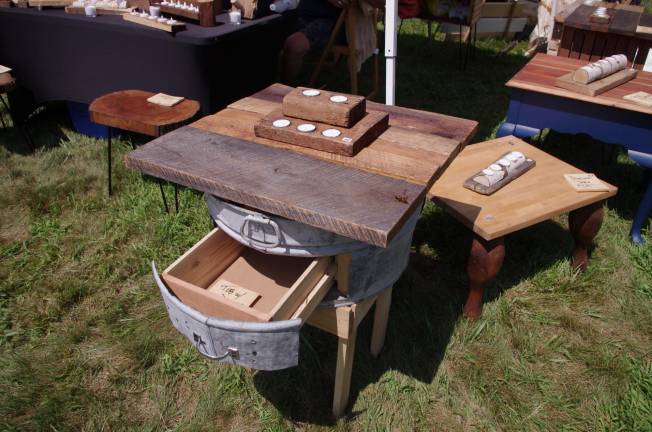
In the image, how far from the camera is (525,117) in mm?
3166

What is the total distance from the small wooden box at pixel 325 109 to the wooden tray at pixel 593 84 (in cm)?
176

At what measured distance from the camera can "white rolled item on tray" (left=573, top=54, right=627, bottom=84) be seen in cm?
297

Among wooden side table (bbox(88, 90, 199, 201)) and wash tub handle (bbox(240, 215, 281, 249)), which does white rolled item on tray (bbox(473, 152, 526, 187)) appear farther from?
wooden side table (bbox(88, 90, 199, 201))

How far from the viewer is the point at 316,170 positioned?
5.39 ft

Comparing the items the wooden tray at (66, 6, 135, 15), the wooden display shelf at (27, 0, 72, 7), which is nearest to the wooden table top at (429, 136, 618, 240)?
the wooden tray at (66, 6, 135, 15)

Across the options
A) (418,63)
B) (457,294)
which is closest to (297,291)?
(457,294)

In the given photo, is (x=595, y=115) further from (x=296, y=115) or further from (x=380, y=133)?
(x=296, y=115)

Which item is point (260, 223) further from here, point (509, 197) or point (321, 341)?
point (509, 197)

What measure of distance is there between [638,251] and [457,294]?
4.25 ft

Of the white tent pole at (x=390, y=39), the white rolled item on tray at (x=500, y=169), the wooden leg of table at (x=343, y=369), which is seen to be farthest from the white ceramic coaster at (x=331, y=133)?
the white tent pole at (x=390, y=39)

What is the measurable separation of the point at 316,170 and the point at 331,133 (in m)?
0.19

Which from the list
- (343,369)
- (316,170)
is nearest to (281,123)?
(316,170)

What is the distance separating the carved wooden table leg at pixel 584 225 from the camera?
108 inches

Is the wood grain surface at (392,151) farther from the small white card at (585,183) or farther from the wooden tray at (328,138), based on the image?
the small white card at (585,183)
